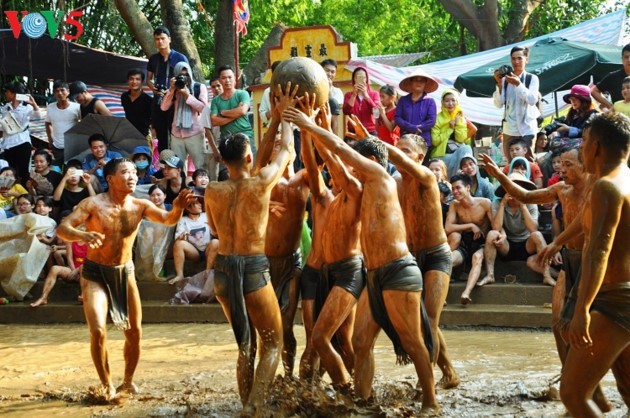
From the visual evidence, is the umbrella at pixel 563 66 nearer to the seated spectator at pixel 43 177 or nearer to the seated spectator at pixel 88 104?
the seated spectator at pixel 88 104

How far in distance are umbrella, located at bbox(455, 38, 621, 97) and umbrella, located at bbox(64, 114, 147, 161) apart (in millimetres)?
5708

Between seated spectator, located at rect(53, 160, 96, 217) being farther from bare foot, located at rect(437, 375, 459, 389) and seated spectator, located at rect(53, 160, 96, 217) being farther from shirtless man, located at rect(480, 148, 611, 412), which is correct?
shirtless man, located at rect(480, 148, 611, 412)

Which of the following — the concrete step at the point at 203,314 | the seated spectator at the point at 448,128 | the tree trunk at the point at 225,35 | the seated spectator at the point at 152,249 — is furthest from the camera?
the tree trunk at the point at 225,35

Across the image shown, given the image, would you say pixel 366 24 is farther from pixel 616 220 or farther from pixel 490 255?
pixel 616 220

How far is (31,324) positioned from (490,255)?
19.2 ft

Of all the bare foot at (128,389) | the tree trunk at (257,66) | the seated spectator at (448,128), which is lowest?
the bare foot at (128,389)

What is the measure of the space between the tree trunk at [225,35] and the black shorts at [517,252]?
321 inches

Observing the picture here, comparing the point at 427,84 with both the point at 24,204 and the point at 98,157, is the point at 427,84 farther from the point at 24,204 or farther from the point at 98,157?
the point at 24,204

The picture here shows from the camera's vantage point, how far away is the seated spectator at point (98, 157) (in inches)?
521

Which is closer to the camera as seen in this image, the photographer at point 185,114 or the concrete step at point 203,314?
the concrete step at point 203,314

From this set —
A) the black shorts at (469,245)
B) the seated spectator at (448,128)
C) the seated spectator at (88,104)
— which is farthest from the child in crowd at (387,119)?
the seated spectator at (88,104)

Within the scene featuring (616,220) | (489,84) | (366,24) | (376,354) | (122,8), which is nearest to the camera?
(616,220)

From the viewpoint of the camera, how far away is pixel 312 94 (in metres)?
7.17

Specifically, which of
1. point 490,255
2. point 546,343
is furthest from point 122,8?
point 546,343
